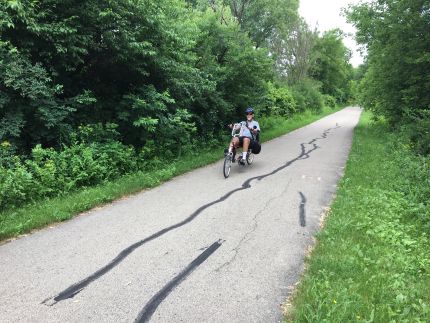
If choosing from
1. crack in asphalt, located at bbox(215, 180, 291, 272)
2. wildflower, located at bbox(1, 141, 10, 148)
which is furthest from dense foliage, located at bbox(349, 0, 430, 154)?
wildflower, located at bbox(1, 141, 10, 148)

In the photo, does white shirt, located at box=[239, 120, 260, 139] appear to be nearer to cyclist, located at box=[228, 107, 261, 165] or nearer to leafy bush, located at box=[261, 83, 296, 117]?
cyclist, located at box=[228, 107, 261, 165]

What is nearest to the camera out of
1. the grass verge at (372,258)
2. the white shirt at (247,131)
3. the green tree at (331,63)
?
the grass verge at (372,258)

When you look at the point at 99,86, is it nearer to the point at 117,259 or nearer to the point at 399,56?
the point at 117,259

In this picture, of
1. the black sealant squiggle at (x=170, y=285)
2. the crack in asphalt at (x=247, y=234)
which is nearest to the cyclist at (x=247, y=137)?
the crack in asphalt at (x=247, y=234)

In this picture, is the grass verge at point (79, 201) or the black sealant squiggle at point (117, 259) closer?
the black sealant squiggle at point (117, 259)

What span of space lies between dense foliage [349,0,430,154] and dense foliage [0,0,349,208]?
6.27m

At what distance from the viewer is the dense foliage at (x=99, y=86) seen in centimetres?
756

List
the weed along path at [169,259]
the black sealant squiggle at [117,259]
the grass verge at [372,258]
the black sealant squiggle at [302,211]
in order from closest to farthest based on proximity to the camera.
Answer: the grass verge at [372,258], the weed along path at [169,259], the black sealant squiggle at [117,259], the black sealant squiggle at [302,211]

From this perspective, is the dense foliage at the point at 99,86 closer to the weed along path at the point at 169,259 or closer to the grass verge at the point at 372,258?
the weed along path at the point at 169,259

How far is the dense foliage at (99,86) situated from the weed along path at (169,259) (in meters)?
1.88

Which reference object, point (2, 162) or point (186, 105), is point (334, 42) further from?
point (2, 162)

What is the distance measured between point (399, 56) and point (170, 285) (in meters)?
16.0

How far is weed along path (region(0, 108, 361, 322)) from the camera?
143 inches

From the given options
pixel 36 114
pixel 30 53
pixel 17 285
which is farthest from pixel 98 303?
pixel 30 53
